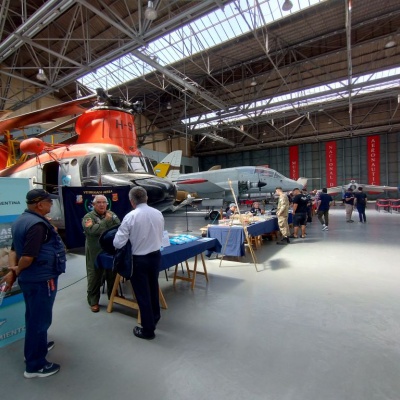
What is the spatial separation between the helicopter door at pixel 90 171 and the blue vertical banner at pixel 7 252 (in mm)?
3267

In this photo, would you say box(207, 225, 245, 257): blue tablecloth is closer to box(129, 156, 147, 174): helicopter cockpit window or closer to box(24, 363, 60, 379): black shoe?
box(129, 156, 147, 174): helicopter cockpit window

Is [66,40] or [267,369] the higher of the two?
[66,40]

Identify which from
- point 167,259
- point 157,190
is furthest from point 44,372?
point 157,190

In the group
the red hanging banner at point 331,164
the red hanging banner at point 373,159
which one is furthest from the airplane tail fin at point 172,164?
the red hanging banner at point 373,159

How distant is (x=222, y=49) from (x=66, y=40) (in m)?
7.60

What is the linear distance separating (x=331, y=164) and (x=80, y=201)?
2800 centimetres

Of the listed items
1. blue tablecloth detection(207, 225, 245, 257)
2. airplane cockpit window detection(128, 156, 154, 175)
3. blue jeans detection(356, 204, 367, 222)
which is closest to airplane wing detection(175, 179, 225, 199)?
blue jeans detection(356, 204, 367, 222)

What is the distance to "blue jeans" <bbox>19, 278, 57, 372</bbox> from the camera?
2.18 m

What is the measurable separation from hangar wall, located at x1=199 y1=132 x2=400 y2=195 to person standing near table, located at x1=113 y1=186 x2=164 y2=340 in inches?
1043

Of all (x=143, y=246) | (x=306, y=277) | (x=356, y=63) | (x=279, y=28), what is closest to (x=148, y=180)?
(x=143, y=246)

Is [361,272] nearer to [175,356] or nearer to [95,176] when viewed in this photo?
[175,356]

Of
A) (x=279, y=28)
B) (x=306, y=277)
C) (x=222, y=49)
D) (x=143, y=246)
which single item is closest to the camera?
(x=143, y=246)

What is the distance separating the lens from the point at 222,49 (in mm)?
13578

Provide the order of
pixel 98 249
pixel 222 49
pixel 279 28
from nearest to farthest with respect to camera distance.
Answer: pixel 98 249 < pixel 279 28 < pixel 222 49
